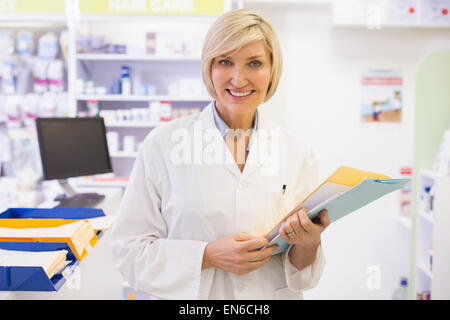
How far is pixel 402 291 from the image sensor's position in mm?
3191

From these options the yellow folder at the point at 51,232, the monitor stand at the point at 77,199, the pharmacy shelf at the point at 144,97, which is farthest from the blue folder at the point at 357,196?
the pharmacy shelf at the point at 144,97

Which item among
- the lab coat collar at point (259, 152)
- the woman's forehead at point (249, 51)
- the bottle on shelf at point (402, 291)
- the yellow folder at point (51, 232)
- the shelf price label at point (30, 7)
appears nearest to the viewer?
the yellow folder at point (51, 232)

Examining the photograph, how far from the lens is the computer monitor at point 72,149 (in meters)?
1.91

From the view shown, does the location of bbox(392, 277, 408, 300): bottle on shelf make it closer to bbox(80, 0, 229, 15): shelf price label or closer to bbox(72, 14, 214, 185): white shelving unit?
bbox(72, 14, 214, 185): white shelving unit

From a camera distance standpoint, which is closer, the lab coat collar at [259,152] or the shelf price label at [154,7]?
the lab coat collar at [259,152]

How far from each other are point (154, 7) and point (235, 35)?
1.99 meters

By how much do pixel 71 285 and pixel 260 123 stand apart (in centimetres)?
101

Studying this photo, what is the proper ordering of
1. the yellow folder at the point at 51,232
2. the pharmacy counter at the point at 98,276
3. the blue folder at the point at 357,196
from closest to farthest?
the blue folder at the point at 357,196 < the yellow folder at the point at 51,232 < the pharmacy counter at the point at 98,276

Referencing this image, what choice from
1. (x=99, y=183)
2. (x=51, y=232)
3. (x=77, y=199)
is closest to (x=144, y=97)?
(x=99, y=183)

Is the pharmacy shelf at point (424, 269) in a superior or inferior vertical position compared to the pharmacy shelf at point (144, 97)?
inferior

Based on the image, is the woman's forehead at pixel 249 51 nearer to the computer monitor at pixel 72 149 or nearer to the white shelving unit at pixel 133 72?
the computer monitor at pixel 72 149

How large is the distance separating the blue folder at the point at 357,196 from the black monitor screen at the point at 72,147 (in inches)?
54.9

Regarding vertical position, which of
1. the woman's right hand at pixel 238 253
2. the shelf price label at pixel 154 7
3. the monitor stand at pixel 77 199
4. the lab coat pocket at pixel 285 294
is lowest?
the lab coat pocket at pixel 285 294

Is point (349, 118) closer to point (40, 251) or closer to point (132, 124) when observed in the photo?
point (132, 124)
